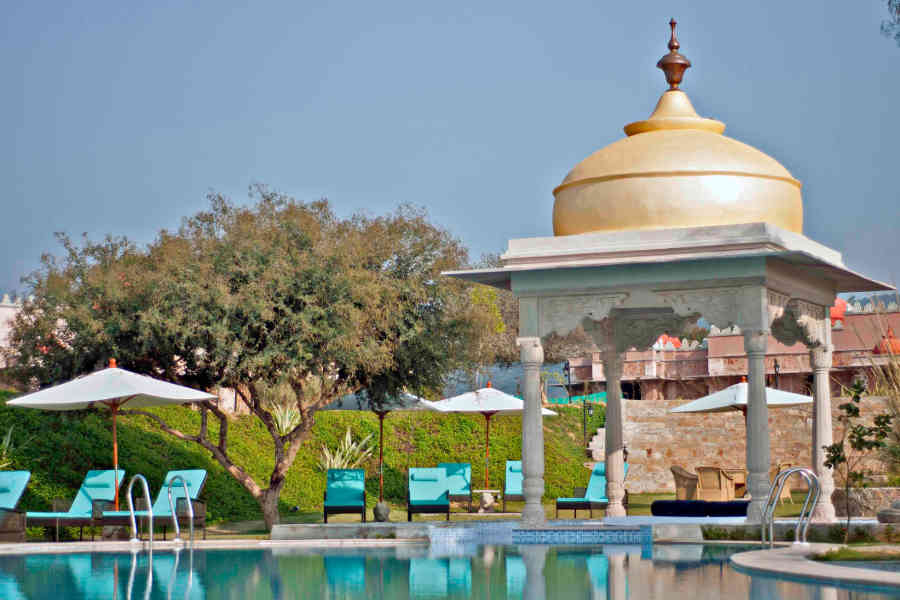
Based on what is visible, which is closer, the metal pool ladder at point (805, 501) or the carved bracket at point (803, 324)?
the metal pool ladder at point (805, 501)

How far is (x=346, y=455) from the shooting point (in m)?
26.2

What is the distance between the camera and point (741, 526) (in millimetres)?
15805

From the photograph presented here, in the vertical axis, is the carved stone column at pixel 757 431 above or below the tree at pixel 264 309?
below

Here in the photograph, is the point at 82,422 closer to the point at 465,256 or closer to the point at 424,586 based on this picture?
the point at 465,256

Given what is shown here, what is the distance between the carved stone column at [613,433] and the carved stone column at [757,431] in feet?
13.9

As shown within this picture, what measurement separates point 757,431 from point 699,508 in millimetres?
2326

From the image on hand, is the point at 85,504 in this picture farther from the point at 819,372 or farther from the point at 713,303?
the point at 819,372

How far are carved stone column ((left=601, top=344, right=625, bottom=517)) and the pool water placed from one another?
4.59 metres

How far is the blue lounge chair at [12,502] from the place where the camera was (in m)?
16.8

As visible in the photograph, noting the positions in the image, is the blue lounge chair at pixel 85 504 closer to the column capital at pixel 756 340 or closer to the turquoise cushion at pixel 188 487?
the turquoise cushion at pixel 188 487

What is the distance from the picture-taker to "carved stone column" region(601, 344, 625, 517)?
66.4 ft

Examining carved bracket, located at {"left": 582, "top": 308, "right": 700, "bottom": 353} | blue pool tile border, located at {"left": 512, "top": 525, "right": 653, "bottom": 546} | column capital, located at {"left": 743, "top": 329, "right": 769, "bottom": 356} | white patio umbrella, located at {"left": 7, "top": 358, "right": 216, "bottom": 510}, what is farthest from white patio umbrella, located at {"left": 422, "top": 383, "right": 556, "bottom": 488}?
column capital, located at {"left": 743, "top": 329, "right": 769, "bottom": 356}

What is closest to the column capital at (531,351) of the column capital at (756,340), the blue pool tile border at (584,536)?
the blue pool tile border at (584,536)

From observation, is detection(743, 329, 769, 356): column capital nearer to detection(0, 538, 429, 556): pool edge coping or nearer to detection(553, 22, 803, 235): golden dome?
detection(553, 22, 803, 235): golden dome
